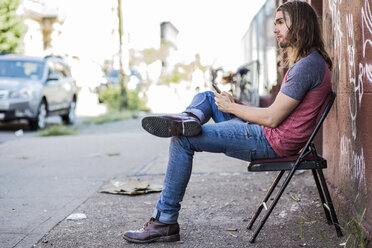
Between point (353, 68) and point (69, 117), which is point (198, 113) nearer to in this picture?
point (353, 68)

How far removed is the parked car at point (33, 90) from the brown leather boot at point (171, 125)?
9015 mm

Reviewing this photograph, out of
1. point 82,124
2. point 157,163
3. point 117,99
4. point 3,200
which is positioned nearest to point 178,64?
point 117,99

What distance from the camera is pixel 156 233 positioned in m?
3.45

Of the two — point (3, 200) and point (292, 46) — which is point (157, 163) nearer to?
point (3, 200)

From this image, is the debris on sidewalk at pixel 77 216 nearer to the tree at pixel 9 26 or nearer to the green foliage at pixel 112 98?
the green foliage at pixel 112 98

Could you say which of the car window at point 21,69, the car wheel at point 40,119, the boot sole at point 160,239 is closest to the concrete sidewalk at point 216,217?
the boot sole at point 160,239

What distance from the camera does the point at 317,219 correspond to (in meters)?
3.87

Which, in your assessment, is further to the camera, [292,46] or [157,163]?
[157,163]

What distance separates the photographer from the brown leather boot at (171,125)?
10.5 feet

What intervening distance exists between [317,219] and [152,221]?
4.01ft

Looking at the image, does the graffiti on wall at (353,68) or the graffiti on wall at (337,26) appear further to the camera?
the graffiti on wall at (337,26)

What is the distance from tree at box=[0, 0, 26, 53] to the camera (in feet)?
74.9

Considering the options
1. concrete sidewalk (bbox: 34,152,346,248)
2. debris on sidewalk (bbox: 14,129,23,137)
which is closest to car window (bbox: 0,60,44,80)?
debris on sidewalk (bbox: 14,129,23,137)

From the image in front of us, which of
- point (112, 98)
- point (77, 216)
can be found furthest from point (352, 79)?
point (112, 98)
